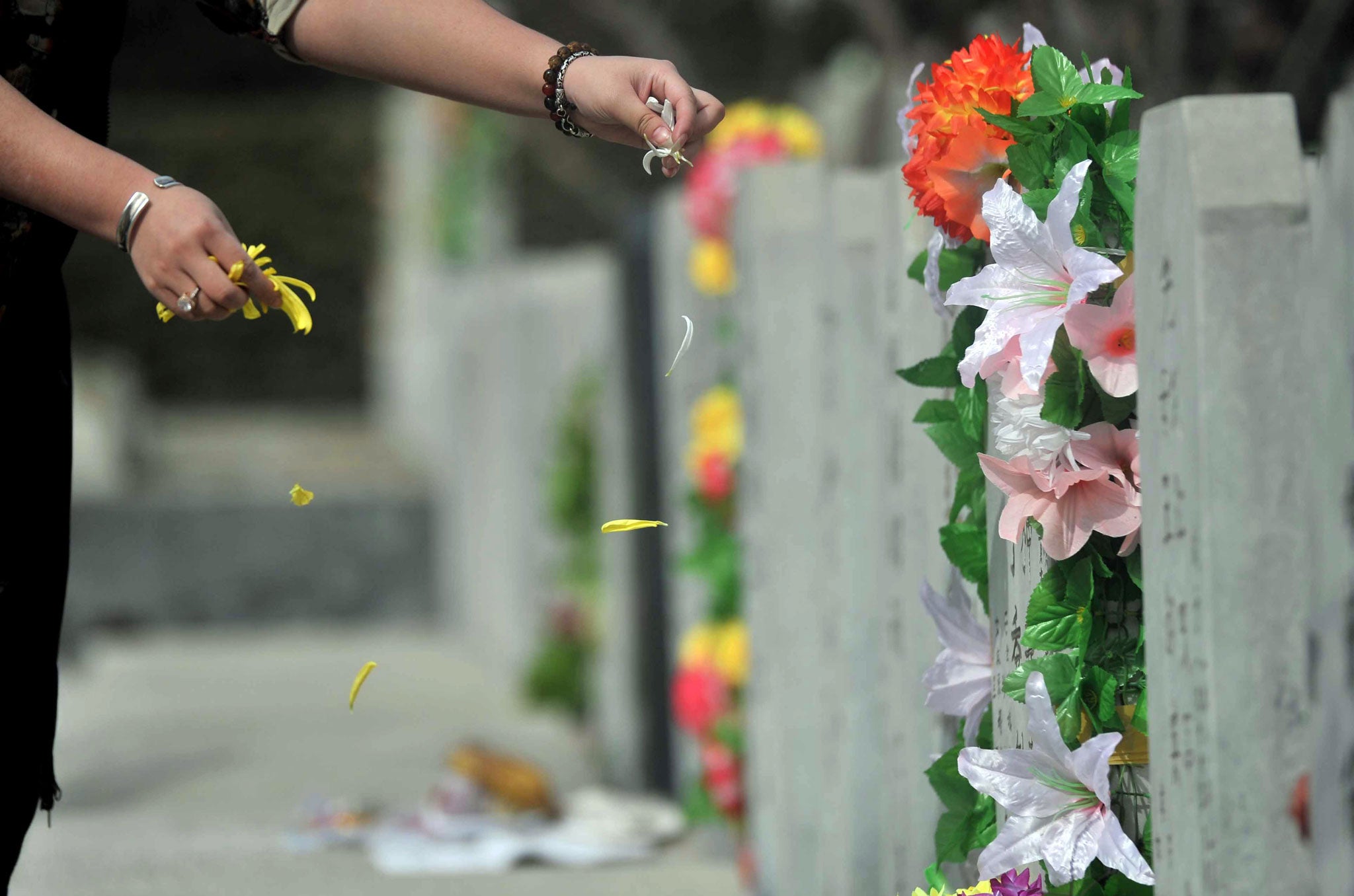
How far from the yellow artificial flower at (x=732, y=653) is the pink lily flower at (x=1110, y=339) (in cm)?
217

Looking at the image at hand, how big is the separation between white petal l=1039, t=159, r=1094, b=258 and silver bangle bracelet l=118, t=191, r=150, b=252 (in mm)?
765

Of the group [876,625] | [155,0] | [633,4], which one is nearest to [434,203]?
[155,0]

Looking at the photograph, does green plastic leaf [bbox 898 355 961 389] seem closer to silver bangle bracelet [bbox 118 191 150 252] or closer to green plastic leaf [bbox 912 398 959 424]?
green plastic leaf [bbox 912 398 959 424]

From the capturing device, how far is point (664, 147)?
1.43 metres

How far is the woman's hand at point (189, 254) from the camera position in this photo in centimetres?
132

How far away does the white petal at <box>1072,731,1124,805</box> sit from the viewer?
4.82 ft

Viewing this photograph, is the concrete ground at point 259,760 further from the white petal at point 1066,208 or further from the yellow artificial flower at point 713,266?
the white petal at point 1066,208

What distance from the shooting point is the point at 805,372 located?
9.46 feet

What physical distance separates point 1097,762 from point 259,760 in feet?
13.7

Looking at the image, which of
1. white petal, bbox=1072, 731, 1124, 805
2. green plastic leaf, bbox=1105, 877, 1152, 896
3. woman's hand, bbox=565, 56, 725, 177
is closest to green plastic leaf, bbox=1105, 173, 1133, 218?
woman's hand, bbox=565, 56, 725, 177

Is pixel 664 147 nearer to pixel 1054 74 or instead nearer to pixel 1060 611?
pixel 1054 74

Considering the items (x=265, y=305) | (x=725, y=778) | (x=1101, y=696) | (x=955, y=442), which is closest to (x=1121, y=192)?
(x=955, y=442)

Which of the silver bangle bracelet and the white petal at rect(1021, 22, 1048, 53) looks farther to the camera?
the white petal at rect(1021, 22, 1048, 53)

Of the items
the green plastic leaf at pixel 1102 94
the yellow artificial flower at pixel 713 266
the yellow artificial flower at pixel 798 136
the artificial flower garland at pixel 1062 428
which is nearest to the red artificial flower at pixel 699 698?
the yellow artificial flower at pixel 713 266
